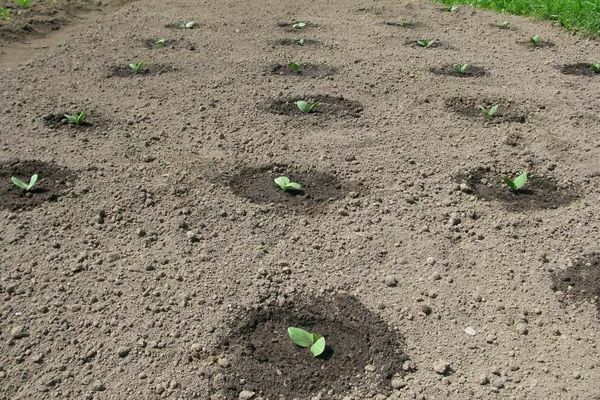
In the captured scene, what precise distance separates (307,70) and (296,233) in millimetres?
3370

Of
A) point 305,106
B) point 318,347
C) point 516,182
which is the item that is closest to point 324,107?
point 305,106

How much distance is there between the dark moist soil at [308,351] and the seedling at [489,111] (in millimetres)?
3004

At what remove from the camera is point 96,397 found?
2844mm

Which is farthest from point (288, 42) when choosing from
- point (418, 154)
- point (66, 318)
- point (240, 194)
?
point (66, 318)

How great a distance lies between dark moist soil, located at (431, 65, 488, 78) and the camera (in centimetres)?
697

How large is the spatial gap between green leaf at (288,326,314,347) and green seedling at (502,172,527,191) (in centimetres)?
217

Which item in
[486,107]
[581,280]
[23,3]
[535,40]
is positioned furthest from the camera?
[23,3]

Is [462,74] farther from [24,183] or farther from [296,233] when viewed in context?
[24,183]

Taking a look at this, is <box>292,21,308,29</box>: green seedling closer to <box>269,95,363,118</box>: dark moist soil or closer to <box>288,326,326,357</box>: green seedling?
<box>269,95,363,118</box>: dark moist soil

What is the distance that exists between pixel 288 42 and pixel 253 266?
194 inches

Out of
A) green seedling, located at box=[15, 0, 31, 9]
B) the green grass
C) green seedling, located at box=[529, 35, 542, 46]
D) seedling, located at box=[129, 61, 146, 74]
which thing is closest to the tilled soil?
seedling, located at box=[129, 61, 146, 74]

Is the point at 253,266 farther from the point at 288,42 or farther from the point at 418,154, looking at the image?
the point at 288,42

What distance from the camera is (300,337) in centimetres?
315

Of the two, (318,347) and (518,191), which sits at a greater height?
(318,347)
